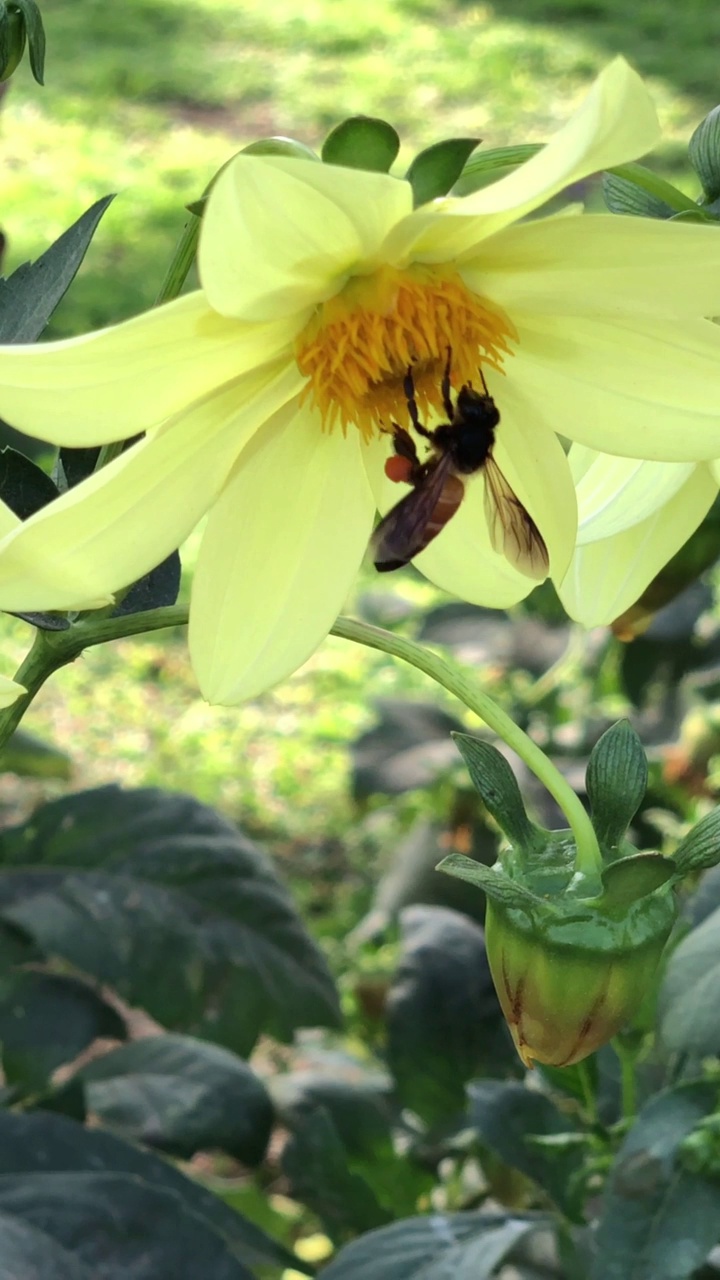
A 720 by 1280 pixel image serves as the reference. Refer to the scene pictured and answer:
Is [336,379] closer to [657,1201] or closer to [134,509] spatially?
[134,509]


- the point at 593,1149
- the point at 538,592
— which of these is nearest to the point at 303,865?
Answer: the point at 538,592

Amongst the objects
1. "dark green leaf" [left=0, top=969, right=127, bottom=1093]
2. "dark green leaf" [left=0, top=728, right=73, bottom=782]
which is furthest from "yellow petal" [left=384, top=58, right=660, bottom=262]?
"dark green leaf" [left=0, top=728, right=73, bottom=782]

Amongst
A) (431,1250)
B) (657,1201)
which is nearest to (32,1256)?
(431,1250)

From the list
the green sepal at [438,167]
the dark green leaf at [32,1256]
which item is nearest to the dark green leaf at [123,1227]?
the dark green leaf at [32,1256]

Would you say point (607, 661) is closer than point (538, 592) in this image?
No

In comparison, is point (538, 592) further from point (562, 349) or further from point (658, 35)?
point (658, 35)

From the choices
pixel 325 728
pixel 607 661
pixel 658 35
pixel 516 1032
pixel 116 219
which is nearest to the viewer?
pixel 516 1032
